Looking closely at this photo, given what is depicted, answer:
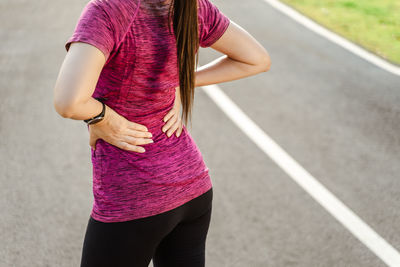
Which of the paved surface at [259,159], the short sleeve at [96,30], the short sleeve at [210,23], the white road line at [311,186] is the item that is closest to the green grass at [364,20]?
the paved surface at [259,159]

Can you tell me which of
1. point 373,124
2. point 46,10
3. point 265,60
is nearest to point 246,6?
point 46,10

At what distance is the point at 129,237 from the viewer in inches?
69.7

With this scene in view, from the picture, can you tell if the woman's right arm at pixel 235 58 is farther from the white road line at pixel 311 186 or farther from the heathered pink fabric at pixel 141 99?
the white road line at pixel 311 186

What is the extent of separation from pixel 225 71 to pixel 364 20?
804 centimetres

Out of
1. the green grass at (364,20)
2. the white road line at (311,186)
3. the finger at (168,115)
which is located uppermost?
the finger at (168,115)

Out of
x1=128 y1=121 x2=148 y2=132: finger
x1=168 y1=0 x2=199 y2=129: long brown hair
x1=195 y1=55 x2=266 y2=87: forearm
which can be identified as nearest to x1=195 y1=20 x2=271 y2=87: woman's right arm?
x1=195 y1=55 x2=266 y2=87: forearm

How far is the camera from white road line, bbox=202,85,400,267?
395 cm

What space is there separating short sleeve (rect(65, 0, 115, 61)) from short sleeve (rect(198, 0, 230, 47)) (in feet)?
1.39

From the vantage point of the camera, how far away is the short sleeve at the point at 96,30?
150cm

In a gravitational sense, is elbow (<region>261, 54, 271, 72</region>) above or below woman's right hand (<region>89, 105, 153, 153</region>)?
below

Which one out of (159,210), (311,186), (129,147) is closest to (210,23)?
(129,147)

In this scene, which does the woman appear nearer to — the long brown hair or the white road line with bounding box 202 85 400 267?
the long brown hair

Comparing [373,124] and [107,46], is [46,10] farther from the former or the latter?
[107,46]

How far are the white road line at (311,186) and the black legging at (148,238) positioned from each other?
2307mm
